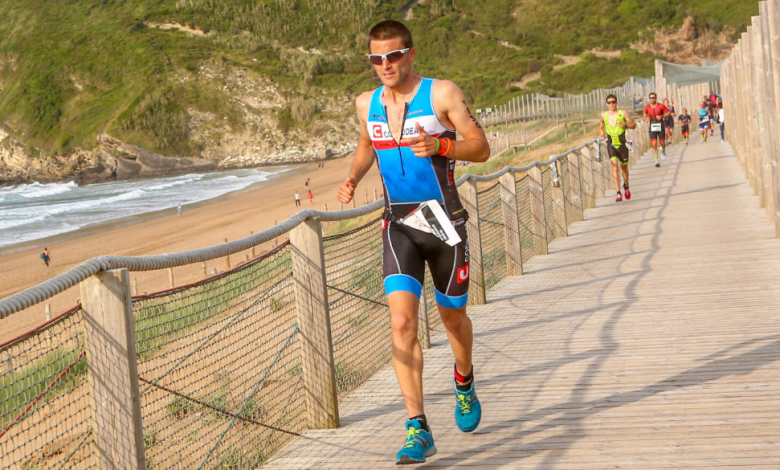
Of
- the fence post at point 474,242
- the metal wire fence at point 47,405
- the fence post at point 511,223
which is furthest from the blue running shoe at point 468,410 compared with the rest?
the fence post at point 511,223

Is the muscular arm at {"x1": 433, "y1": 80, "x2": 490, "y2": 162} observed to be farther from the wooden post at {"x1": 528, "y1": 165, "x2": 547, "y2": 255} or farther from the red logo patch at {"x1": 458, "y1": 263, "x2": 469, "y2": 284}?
the wooden post at {"x1": 528, "y1": 165, "x2": 547, "y2": 255}

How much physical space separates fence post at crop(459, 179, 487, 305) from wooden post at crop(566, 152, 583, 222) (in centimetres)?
616

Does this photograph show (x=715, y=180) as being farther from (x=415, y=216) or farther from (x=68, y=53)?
(x=68, y=53)

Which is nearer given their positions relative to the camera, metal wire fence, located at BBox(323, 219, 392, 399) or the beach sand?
metal wire fence, located at BBox(323, 219, 392, 399)

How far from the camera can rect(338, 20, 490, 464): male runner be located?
3.84m

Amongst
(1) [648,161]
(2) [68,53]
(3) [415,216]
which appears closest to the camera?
(3) [415,216]

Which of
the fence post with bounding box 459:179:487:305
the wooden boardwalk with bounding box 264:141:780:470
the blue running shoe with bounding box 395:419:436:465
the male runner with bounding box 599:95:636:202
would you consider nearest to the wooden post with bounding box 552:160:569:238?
the wooden boardwalk with bounding box 264:141:780:470

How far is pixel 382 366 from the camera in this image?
241 inches

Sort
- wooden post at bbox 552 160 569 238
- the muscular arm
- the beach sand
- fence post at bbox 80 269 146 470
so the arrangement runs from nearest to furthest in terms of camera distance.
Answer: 1. fence post at bbox 80 269 146 470
2. the muscular arm
3. wooden post at bbox 552 160 569 238
4. the beach sand

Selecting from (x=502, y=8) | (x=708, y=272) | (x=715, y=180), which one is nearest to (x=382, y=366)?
(x=708, y=272)

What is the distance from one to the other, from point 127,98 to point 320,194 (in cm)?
5087

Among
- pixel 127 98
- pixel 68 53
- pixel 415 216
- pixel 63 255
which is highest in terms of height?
pixel 68 53

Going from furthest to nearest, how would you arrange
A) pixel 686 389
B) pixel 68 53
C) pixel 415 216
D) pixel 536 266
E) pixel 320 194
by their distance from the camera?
pixel 68 53
pixel 320 194
pixel 536 266
pixel 686 389
pixel 415 216

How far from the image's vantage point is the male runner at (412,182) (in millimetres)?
3842
